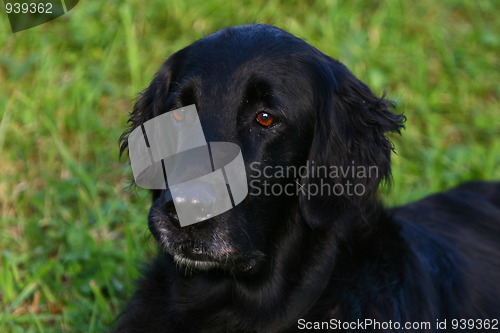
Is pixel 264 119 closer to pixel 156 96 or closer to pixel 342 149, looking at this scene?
pixel 342 149

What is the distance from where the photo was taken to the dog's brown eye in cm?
320

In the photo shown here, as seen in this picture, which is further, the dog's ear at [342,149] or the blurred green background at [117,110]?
the blurred green background at [117,110]

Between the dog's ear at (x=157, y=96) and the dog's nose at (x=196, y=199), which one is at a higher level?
the dog's ear at (x=157, y=96)

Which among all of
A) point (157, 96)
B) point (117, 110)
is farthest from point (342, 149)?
point (117, 110)

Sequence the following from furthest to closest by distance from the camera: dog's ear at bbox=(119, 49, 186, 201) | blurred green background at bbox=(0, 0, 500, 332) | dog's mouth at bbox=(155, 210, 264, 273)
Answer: blurred green background at bbox=(0, 0, 500, 332) → dog's ear at bbox=(119, 49, 186, 201) → dog's mouth at bbox=(155, 210, 264, 273)

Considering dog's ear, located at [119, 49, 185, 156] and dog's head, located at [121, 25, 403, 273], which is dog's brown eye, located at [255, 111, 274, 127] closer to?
dog's head, located at [121, 25, 403, 273]

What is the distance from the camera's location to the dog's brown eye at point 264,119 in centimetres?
320

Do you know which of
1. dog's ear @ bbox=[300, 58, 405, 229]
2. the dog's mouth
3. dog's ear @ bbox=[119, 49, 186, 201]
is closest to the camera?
the dog's mouth

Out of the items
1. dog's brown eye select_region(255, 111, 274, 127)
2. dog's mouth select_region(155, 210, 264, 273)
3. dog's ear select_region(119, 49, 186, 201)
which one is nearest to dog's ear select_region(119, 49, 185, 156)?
dog's ear select_region(119, 49, 186, 201)

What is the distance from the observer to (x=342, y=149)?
3373 mm

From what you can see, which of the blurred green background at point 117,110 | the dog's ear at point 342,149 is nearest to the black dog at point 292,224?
the dog's ear at point 342,149

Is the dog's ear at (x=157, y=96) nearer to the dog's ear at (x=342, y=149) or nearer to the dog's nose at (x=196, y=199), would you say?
the dog's nose at (x=196, y=199)

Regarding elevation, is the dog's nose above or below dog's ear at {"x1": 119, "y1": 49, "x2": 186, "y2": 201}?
below

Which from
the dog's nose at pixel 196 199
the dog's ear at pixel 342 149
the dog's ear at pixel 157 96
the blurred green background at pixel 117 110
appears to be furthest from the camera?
the blurred green background at pixel 117 110
